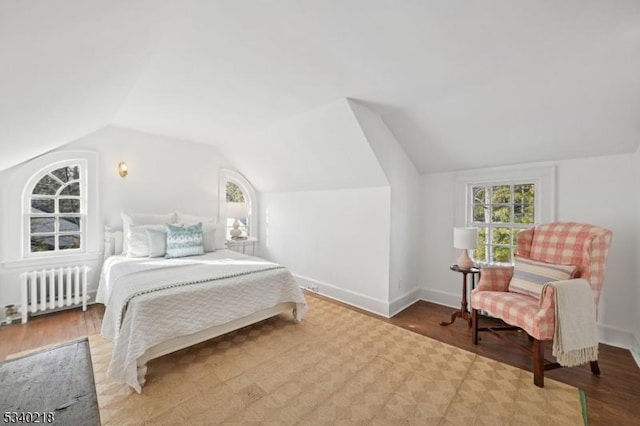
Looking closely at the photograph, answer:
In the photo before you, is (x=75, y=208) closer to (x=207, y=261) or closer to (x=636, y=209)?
(x=207, y=261)

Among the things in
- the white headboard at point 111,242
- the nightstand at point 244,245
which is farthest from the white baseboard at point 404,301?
the white headboard at point 111,242

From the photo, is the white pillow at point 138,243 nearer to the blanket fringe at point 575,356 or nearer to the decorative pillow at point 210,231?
the decorative pillow at point 210,231

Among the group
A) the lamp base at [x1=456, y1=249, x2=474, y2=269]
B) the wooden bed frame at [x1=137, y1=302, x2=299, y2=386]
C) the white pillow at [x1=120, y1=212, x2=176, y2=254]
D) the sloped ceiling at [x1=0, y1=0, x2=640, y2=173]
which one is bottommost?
the wooden bed frame at [x1=137, y1=302, x2=299, y2=386]

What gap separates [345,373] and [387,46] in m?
2.38

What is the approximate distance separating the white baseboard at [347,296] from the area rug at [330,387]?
2.11 feet

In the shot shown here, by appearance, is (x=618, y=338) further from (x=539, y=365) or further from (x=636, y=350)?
(x=539, y=365)

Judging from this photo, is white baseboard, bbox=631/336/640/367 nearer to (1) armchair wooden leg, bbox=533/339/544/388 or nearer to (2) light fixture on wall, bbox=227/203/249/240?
(1) armchair wooden leg, bbox=533/339/544/388

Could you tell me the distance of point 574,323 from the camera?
1.91 meters

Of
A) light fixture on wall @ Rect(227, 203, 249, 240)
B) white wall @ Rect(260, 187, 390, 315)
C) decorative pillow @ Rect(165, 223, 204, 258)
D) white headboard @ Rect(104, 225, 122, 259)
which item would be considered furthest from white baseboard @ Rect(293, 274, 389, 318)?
white headboard @ Rect(104, 225, 122, 259)

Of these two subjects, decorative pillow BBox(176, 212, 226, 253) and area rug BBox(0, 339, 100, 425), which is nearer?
area rug BBox(0, 339, 100, 425)

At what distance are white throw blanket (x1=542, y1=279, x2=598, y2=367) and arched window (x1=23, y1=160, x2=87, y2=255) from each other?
4985 millimetres

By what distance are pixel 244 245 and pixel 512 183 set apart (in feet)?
13.7

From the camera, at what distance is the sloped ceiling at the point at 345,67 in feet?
4.40

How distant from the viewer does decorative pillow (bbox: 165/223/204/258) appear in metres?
3.20
